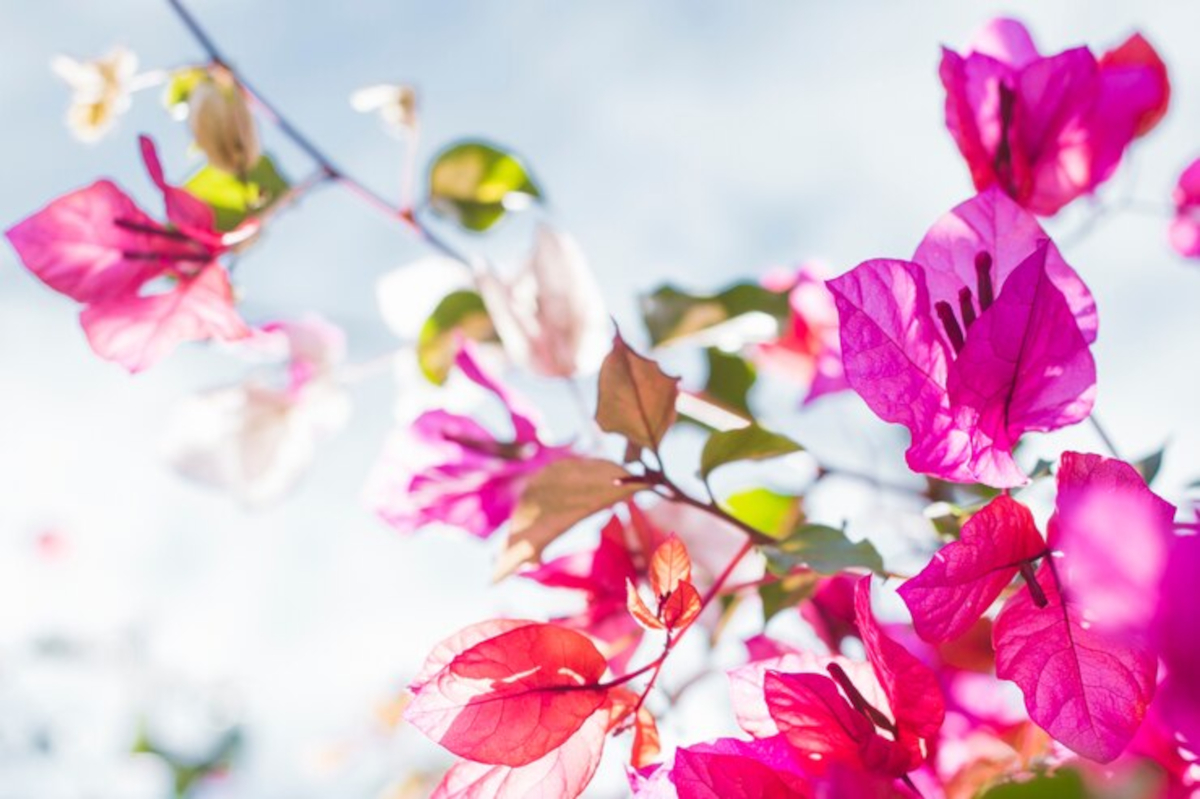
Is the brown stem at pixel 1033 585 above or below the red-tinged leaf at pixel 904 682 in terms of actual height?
above

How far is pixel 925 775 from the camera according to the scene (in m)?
0.39

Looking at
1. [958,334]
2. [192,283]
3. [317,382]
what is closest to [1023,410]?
[958,334]

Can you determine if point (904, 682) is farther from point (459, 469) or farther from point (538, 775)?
point (459, 469)

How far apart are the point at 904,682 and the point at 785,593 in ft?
0.46

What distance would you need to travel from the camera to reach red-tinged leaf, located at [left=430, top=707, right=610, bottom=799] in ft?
1.19

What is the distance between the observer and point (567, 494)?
43 centimetres

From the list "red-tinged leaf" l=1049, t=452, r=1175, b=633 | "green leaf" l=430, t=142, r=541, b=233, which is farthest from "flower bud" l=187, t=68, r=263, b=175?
"red-tinged leaf" l=1049, t=452, r=1175, b=633

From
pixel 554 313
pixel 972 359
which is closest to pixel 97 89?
pixel 554 313

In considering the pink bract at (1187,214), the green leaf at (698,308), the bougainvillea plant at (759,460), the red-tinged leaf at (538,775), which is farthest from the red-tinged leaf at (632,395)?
the pink bract at (1187,214)

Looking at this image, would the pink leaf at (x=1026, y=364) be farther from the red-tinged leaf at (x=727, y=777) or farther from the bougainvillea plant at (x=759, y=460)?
the red-tinged leaf at (x=727, y=777)

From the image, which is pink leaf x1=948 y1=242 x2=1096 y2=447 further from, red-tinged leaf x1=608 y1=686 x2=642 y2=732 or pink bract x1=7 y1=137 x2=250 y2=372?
pink bract x1=7 y1=137 x2=250 y2=372

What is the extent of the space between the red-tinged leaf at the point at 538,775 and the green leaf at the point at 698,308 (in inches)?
11.7

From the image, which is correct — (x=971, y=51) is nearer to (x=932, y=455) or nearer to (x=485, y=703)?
(x=932, y=455)

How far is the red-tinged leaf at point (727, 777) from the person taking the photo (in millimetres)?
310
